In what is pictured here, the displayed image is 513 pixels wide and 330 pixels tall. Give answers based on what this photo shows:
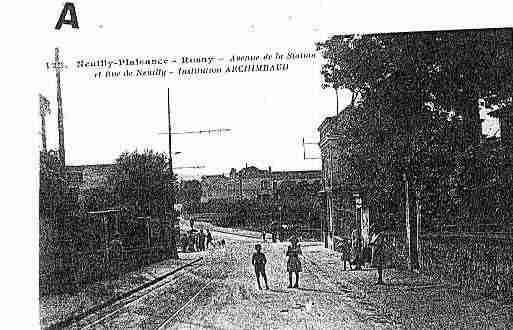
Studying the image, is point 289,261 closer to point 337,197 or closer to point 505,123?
point 337,197

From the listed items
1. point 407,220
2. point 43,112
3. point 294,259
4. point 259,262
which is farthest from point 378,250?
point 43,112

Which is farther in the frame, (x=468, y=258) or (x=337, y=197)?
(x=468, y=258)

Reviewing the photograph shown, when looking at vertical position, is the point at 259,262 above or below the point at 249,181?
below

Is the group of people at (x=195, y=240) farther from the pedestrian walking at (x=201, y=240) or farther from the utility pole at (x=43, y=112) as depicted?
the utility pole at (x=43, y=112)

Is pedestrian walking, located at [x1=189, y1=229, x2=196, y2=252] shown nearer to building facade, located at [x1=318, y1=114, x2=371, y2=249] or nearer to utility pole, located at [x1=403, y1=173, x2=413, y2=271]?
building facade, located at [x1=318, y1=114, x2=371, y2=249]

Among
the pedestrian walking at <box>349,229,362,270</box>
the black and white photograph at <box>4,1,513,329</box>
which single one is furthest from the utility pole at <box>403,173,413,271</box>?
the pedestrian walking at <box>349,229,362,270</box>

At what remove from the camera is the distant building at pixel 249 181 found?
3.83m

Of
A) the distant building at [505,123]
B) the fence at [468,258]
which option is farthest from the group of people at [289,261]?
the distant building at [505,123]

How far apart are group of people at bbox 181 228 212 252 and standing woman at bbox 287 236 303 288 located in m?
0.46

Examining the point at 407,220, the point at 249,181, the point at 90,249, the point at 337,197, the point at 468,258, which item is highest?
the point at 249,181

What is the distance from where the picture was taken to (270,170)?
3.81 metres

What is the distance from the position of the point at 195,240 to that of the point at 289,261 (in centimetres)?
54

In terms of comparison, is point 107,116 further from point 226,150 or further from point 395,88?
point 395,88

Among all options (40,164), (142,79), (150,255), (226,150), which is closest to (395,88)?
(226,150)
